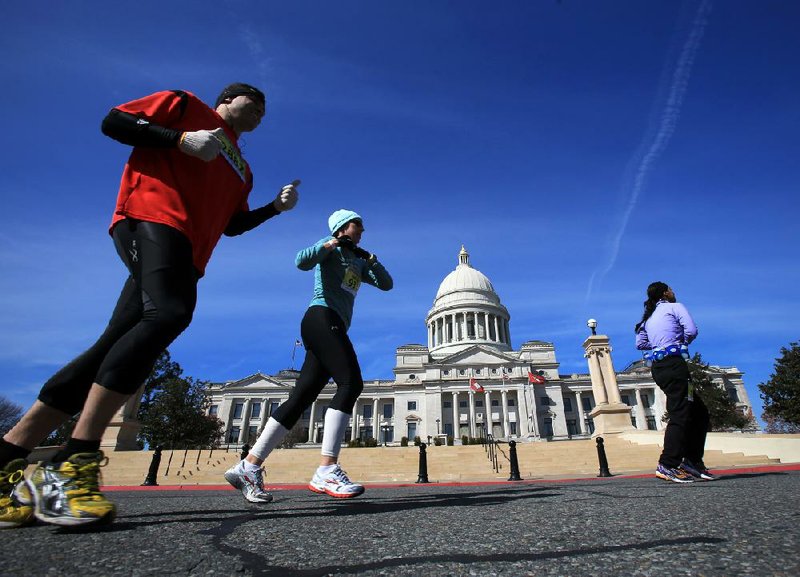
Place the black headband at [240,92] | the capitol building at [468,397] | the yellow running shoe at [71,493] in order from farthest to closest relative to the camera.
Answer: the capitol building at [468,397] → the black headband at [240,92] → the yellow running shoe at [71,493]

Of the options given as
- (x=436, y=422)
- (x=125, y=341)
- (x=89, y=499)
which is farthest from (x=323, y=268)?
(x=436, y=422)

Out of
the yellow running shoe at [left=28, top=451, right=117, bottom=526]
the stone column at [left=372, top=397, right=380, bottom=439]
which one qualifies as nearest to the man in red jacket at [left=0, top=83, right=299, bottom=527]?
the yellow running shoe at [left=28, top=451, right=117, bottom=526]

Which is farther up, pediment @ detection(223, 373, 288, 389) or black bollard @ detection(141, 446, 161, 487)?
pediment @ detection(223, 373, 288, 389)

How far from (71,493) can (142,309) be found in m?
0.81

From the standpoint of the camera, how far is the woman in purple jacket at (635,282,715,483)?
4.79 m

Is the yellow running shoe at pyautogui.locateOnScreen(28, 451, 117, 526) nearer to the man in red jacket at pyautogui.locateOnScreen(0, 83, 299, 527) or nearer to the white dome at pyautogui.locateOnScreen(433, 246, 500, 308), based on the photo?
the man in red jacket at pyautogui.locateOnScreen(0, 83, 299, 527)

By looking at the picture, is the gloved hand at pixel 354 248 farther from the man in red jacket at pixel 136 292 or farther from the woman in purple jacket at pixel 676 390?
the woman in purple jacket at pixel 676 390

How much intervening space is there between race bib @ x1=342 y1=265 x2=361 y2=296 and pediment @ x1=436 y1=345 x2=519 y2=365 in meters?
56.9

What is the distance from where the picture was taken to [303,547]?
145 cm

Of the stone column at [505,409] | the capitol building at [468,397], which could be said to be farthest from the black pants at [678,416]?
the stone column at [505,409]

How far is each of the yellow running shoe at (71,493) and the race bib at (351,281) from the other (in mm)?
2219

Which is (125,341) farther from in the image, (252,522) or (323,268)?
(323,268)

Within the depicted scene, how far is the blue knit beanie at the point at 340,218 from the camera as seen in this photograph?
391cm

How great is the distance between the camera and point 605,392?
19.1 metres
